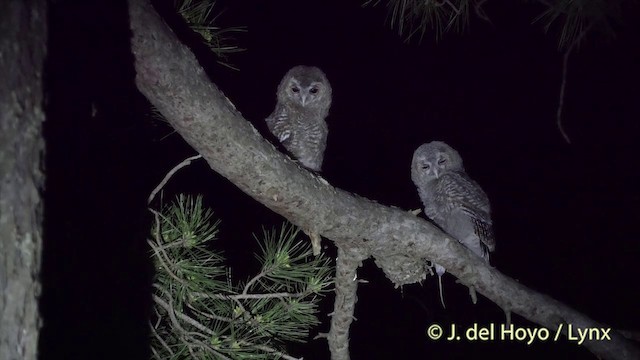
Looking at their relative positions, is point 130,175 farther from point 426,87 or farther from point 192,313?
point 426,87

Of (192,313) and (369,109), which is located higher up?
(369,109)

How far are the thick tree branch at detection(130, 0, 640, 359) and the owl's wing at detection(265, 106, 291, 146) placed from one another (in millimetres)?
1565

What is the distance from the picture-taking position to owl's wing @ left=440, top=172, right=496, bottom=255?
4.12 meters

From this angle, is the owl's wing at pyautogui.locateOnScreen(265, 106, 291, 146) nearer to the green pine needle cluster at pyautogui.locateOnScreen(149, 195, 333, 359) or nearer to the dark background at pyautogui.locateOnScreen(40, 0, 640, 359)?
the green pine needle cluster at pyautogui.locateOnScreen(149, 195, 333, 359)

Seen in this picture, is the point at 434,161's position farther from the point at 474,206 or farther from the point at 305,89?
the point at 305,89

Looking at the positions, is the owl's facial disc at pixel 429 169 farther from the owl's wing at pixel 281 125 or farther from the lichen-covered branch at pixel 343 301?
the lichen-covered branch at pixel 343 301

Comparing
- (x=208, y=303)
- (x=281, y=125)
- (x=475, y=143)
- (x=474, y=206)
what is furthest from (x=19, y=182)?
(x=475, y=143)

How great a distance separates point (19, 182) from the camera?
97 centimetres

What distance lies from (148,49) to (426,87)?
389 inches

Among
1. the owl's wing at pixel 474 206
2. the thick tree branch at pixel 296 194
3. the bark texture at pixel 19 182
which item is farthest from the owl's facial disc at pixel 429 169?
the bark texture at pixel 19 182

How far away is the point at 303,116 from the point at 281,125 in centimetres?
19

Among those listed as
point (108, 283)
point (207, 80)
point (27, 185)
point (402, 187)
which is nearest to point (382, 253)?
point (207, 80)

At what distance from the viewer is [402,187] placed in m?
11.0

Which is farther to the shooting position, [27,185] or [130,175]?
[130,175]
